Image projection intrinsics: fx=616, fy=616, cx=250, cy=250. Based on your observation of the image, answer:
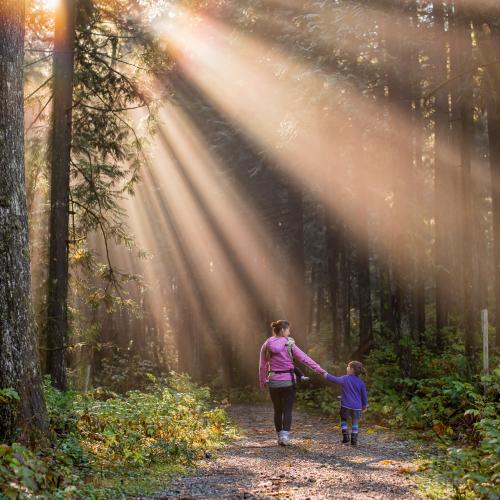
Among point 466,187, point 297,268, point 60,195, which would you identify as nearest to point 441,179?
point 297,268

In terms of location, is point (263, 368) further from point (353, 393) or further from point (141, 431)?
point (141, 431)

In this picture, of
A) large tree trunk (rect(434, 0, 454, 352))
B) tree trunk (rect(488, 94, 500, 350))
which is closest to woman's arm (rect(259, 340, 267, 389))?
tree trunk (rect(488, 94, 500, 350))

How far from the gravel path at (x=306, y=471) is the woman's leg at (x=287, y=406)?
0.39 meters

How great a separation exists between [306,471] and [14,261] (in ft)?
15.2

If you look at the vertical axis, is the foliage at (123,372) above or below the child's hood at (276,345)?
below

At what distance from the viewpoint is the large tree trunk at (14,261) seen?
24.5ft

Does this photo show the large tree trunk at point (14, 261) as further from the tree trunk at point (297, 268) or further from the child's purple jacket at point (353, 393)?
the tree trunk at point (297, 268)

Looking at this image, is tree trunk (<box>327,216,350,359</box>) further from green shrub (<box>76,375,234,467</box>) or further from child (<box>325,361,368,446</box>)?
child (<box>325,361,368,446</box>)

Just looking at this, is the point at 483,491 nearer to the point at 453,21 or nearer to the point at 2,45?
the point at 2,45

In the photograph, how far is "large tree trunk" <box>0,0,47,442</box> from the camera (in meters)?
7.45

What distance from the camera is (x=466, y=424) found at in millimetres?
10492

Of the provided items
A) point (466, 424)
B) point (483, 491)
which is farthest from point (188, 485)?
point (466, 424)

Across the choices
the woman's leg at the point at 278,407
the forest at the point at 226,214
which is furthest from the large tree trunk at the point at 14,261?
the woman's leg at the point at 278,407

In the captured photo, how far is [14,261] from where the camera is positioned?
25.1 feet
